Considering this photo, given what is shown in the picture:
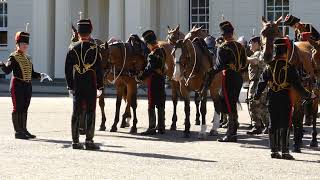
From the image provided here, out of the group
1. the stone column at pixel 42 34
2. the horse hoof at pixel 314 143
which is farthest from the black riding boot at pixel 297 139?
the stone column at pixel 42 34

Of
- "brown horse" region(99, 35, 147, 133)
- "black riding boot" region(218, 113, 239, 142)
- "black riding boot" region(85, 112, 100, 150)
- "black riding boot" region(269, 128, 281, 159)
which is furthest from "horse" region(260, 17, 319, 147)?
"brown horse" region(99, 35, 147, 133)

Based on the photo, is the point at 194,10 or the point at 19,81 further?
the point at 194,10

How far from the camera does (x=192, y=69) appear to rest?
14.9 meters

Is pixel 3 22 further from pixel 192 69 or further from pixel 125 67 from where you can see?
pixel 192 69

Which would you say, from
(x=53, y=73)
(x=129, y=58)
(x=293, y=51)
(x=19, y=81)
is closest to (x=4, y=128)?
(x=19, y=81)

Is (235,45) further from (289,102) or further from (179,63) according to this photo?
(289,102)

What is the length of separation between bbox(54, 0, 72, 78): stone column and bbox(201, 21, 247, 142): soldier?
20907 millimetres

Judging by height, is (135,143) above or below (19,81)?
below

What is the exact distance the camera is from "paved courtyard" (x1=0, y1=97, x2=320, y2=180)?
10.3 metres

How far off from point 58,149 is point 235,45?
3.74m

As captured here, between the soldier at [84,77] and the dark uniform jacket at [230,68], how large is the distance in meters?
2.41

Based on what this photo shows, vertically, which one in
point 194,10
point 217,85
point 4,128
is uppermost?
point 194,10

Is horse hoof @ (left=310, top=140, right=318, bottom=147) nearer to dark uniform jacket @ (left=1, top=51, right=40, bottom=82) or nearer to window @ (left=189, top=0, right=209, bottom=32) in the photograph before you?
dark uniform jacket @ (left=1, top=51, right=40, bottom=82)

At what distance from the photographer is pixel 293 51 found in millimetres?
12906
